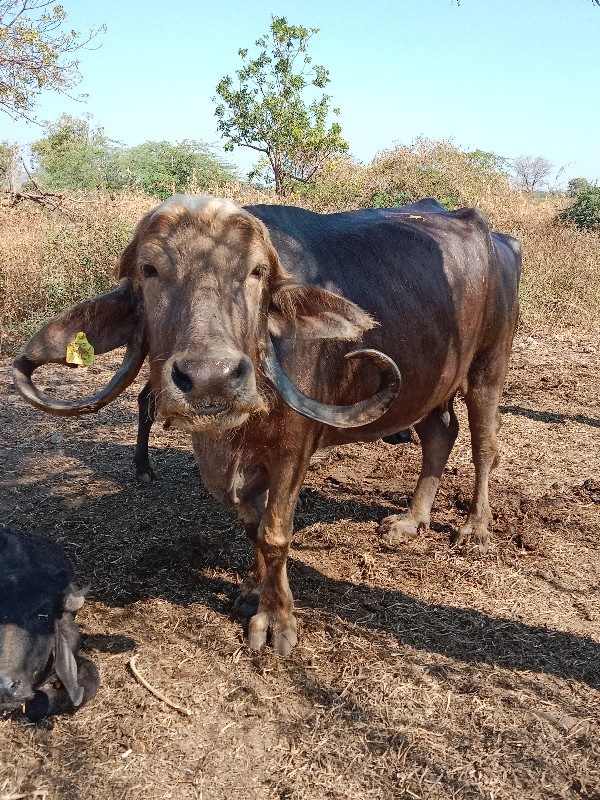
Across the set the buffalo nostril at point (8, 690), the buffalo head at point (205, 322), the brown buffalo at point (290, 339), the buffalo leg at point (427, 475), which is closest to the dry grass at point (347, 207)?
the buffalo leg at point (427, 475)

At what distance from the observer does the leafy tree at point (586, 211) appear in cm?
1711

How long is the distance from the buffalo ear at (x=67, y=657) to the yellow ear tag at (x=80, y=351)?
114cm

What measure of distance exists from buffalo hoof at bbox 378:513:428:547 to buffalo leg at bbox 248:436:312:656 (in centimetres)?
126

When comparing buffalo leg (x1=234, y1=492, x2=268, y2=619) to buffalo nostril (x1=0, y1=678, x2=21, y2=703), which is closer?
buffalo nostril (x1=0, y1=678, x2=21, y2=703)

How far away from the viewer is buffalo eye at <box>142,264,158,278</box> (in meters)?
2.82

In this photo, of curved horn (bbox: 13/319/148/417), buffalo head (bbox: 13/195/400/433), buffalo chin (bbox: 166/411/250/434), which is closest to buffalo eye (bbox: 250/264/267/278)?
buffalo head (bbox: 13/195/400/433)

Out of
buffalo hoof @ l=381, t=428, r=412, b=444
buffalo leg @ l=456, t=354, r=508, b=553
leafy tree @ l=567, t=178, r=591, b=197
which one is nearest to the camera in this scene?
buffalo leg @ l=456, t=354, r=508, b=553

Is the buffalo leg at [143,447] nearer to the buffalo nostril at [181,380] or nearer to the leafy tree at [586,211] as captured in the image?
the buffalo nostril at [181,380]

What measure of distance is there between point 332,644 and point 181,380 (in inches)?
69.4

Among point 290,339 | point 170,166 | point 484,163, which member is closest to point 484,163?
point 484,163

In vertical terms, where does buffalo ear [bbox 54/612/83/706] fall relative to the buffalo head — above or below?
below

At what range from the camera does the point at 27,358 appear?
3014 mm

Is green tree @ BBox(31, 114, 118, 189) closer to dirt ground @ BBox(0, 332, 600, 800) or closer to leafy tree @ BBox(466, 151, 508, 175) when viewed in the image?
leafy tree @ BBox(466, 151, 508, 175)

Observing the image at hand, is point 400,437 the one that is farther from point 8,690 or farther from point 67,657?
point 8,690
